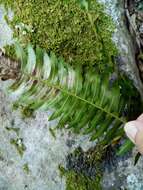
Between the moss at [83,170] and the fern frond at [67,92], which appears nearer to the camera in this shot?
the fern frond at [67,92]

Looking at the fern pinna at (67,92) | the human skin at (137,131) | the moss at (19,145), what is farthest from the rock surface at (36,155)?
the human skin at (137,131)

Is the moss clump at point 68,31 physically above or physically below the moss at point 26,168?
above

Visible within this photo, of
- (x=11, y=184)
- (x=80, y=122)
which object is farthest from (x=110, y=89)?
(x=11, y=184)

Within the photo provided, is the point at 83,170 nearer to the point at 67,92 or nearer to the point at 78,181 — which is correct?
the point at 78,181

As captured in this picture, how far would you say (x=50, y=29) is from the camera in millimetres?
3406

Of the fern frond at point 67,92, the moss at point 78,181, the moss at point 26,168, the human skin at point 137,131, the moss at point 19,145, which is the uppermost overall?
the fern frond at point 67,92

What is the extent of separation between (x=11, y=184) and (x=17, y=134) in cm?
40

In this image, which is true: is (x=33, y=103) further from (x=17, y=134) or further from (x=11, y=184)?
(x=11, y=184)

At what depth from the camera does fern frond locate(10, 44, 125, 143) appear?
3.01 m

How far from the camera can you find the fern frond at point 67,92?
118 inches

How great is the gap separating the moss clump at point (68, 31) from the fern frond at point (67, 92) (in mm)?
273

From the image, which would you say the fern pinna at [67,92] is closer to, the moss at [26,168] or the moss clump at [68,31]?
the moss clump at [68,31]

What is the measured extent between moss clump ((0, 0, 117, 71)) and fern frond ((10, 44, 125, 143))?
273 millimetres

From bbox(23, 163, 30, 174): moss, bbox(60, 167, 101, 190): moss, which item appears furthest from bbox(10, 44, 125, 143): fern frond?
bbox(23, 163, 30, 174): moss
